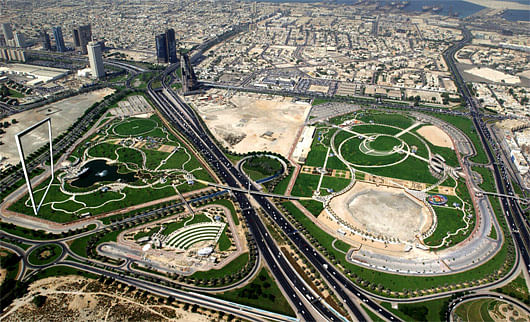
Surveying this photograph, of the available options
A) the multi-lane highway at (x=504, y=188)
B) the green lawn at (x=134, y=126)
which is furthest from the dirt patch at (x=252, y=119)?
the multi-lane highway at (x=504, y=188)

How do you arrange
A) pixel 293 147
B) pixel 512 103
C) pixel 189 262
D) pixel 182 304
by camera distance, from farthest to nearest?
pixel 512 103 → pixel 293 147 → pixel 189 262 → pixel 182 304

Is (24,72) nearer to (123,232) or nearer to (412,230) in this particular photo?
(123,232)

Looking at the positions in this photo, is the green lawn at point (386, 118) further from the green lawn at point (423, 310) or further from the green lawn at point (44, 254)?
the green lawn at point (44, 254)

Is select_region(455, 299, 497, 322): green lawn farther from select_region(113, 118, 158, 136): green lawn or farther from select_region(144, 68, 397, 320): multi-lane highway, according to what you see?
select_region(113, 118, 158, 136): green lawn

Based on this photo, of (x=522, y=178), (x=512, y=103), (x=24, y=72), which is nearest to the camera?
(x=522, y=178)

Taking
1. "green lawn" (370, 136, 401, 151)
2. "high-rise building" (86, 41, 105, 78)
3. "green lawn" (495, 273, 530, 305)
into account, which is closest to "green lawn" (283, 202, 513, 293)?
"green lawn" (495, 273, 530, 305)

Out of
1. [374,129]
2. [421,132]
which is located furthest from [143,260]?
[421,132]
